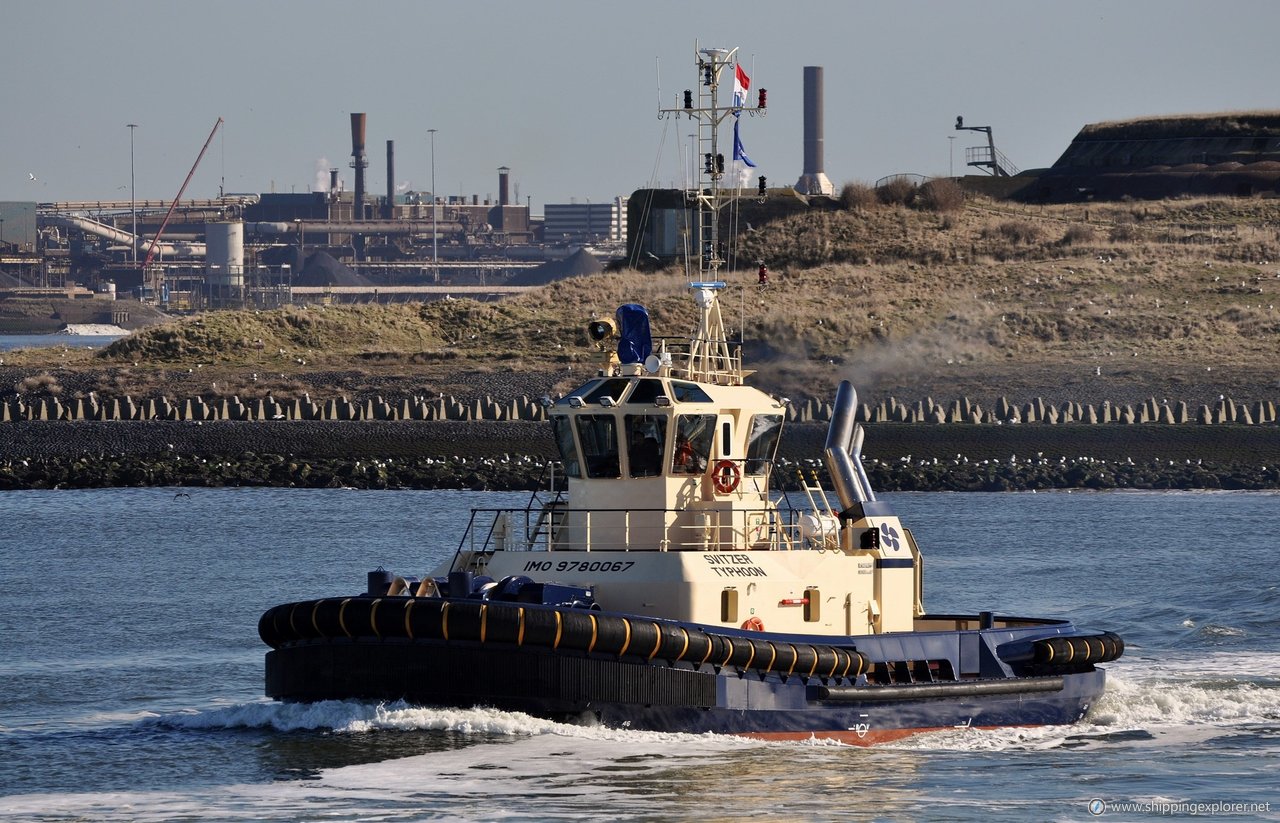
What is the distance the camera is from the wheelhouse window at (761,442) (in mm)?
17344

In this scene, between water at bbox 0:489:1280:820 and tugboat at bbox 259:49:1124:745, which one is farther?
tugboat at bbox 259:49:1124:745

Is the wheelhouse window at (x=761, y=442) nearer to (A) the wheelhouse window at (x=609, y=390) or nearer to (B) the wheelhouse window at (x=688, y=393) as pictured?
(B) the wheelhouse window at (x=688, y=393)

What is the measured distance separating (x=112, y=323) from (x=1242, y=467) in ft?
522

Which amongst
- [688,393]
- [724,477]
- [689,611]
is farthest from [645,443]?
[689,611]

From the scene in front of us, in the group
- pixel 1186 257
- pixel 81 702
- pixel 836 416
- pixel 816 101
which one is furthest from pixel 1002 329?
pixel 816 101

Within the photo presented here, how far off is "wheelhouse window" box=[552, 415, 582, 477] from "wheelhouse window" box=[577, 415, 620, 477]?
0.39 ft

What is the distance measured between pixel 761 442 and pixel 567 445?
1.78 meters

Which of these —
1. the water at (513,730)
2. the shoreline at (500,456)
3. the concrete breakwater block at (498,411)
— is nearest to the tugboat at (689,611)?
the water at (513,730)

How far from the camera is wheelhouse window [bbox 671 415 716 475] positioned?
1680cm

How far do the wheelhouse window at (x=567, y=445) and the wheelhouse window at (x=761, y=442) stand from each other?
1.56m

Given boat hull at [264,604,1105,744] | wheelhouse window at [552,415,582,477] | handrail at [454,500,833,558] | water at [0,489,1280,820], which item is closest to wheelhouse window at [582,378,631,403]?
wheelhouse window at [552,415,582,477]

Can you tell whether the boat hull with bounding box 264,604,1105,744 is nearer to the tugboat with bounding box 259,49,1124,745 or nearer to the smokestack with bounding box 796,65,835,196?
the tugboat with bounding box 259,49,1124,745

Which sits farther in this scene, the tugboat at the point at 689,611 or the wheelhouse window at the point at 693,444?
the wheelhouse window at the point at 693,444

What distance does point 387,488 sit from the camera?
41781 mm
